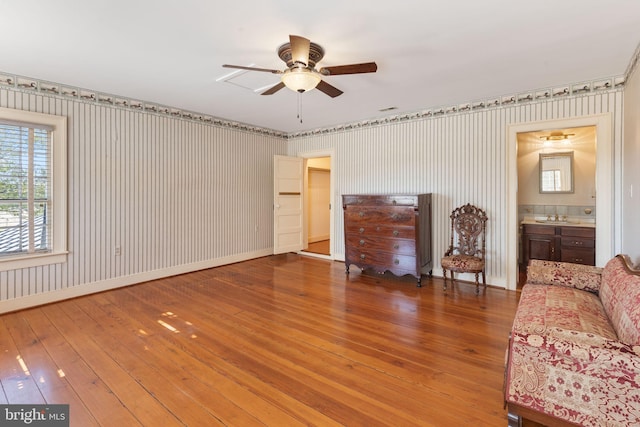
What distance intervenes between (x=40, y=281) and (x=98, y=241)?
0.70m

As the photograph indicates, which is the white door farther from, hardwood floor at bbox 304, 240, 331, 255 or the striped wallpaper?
hardwood floor at bbox 304, 240, 331, 255

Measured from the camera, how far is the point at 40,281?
3543mm

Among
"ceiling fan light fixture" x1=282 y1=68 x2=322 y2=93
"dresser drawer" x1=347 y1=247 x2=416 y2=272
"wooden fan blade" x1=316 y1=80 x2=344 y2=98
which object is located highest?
"wooden fan blade" x1=316 y1=80 x2=344 y2=98

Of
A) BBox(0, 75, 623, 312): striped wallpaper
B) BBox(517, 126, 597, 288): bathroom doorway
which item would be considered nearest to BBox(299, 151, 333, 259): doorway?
BBox(0, 75, 623, 312): striped wallpaper

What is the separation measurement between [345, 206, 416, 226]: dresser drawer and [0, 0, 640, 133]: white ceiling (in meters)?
1.52

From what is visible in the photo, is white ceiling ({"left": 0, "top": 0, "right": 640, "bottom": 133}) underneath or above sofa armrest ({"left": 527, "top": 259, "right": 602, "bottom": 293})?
above

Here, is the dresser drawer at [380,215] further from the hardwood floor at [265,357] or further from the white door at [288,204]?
the white door at [288,204]

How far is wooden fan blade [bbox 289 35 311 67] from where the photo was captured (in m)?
2.22

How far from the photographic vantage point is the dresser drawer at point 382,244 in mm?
4216

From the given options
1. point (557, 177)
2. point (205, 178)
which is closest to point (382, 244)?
point (205, 178)

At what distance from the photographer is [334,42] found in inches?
104

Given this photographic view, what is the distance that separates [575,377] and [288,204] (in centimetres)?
502

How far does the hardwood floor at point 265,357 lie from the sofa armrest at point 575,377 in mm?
338

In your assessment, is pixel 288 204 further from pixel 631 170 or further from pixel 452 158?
pixel 631 170
